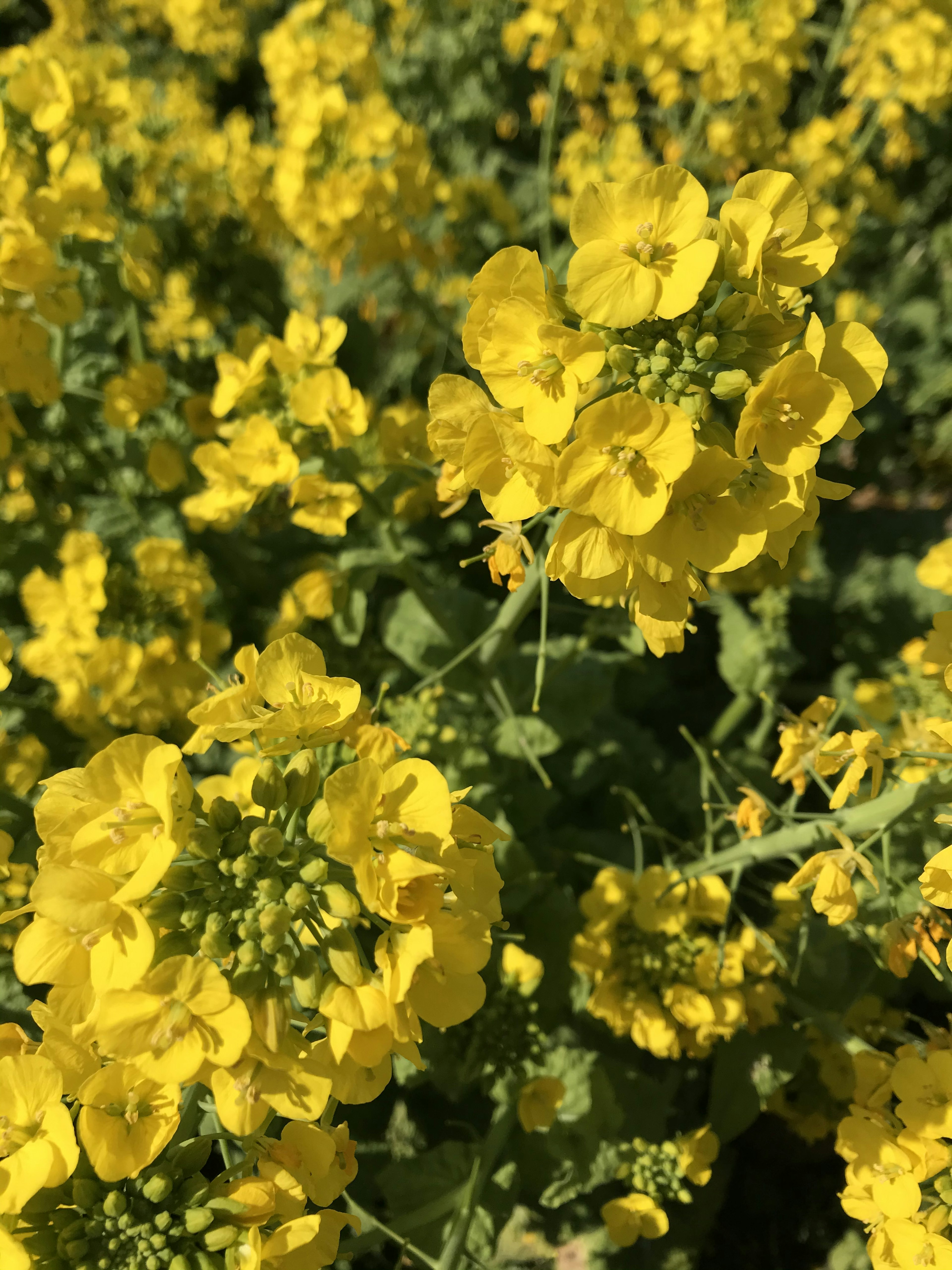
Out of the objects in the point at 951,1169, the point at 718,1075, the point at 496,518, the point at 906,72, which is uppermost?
the point at 906,72

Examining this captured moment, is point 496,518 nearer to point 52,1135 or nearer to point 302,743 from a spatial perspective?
point 302,743

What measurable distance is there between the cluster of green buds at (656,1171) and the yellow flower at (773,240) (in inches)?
89.3

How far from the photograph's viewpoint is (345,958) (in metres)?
1.32

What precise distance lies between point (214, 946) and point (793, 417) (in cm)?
131

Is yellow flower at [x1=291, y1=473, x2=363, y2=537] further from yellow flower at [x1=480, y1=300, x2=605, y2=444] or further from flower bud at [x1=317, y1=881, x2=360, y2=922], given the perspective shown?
flower bud at [x1=317, y1=881, x2=360, y2=922]

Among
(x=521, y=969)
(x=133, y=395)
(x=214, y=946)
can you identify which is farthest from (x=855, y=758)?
(x=133, y=395)

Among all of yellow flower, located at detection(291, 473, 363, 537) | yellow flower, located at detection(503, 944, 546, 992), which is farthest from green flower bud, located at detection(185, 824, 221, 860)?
yellow flower, located at detection(503, 944, 546, 992)

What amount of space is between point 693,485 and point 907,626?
3.11m

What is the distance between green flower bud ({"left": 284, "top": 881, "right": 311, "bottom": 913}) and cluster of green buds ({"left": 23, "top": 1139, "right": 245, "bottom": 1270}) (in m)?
0.49

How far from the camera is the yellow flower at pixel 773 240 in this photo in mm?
1413

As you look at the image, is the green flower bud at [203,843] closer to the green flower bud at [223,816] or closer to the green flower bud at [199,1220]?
the green flower bud at [223,816]

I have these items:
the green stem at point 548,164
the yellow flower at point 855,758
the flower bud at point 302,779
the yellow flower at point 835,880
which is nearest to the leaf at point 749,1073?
the yellow flower at point 835,880

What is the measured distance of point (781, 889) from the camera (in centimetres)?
256

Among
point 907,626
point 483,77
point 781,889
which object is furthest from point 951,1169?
point 483,77
